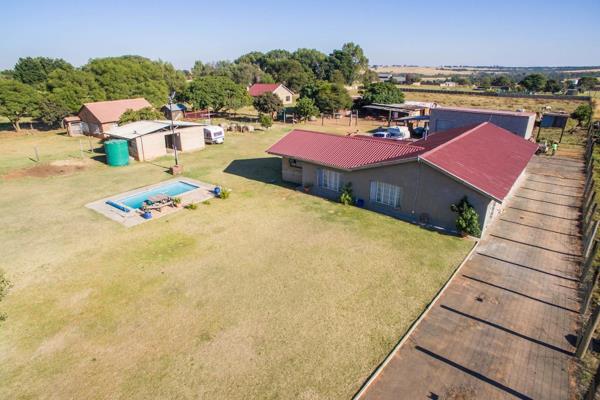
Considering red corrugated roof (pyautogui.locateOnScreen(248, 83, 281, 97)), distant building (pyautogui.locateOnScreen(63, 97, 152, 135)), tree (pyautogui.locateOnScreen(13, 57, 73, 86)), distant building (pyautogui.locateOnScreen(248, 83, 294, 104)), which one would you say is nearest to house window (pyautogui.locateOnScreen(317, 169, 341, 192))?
distant building (pyautogui.locateOnScreen(63, 97, 152, 135))

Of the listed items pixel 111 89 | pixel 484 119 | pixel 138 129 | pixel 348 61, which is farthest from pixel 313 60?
pixel 138 129

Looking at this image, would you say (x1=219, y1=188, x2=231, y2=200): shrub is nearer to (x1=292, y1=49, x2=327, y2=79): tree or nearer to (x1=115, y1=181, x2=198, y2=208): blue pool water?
(x1=115, y1=181, x2=198, y2=208): blue pool water

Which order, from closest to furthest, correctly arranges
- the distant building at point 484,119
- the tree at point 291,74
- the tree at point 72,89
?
the distant building at point 484,119 → the tree at point 72,89 → the tree at point 291,74

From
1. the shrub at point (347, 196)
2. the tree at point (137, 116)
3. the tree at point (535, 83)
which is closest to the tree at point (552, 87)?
the tree at point (535, 83)

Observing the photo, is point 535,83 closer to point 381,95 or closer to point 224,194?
point 381,95

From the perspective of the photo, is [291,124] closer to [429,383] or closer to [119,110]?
[119,110]

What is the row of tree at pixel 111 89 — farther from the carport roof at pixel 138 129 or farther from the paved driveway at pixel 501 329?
the paved driveway at pixel 501 329
